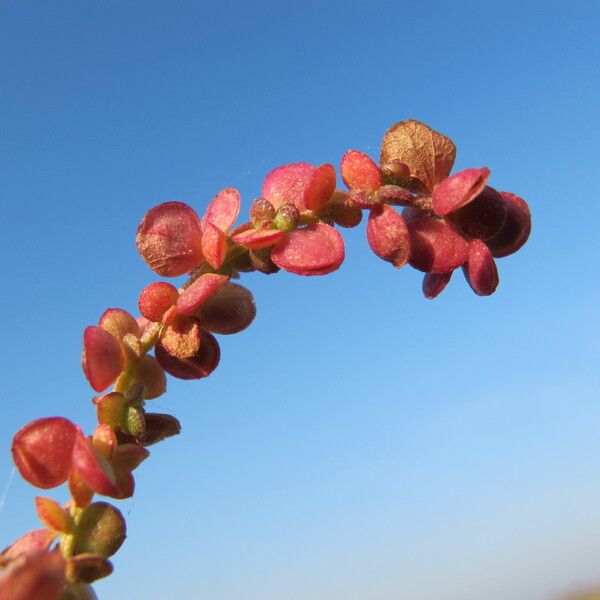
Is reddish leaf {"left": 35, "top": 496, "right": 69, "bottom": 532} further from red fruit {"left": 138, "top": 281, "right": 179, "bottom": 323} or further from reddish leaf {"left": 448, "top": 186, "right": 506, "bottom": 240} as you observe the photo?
reddish leaf {"left": 448, "top": 186, "right": 506, "bottom": 240}

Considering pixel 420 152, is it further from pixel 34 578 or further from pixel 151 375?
pixel 34 578

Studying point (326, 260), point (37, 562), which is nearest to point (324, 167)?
point (326, 260)

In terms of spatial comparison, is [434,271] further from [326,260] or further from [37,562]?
[37,562]

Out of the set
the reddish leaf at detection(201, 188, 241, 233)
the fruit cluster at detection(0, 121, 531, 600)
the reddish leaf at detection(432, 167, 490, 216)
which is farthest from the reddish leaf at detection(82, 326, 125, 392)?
the reddish leaf at detection(432, 167, 490, 216)

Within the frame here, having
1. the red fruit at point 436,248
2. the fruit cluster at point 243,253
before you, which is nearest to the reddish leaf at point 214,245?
the fruit cluster at point 243,253

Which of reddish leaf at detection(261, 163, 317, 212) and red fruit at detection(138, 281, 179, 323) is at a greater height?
reddish leaf at detection(261, 163, 317, 212)
